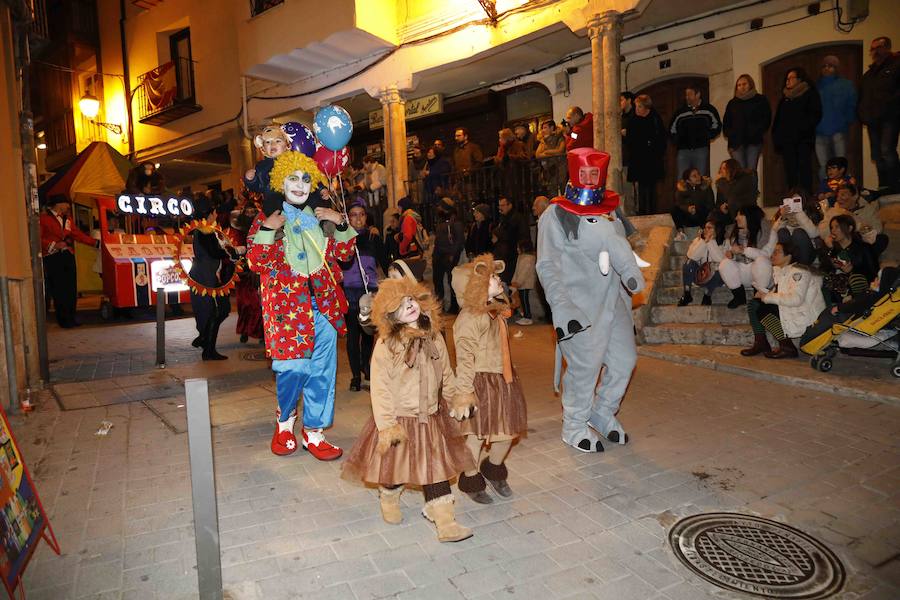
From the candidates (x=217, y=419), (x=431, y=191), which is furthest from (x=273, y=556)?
(x=431, y=191)

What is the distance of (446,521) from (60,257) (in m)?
11.5

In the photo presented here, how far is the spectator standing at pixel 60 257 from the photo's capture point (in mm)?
11398

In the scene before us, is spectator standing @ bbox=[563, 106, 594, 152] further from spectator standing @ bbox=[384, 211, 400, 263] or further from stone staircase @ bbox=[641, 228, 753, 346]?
spectator standing @ bbox=[384, 211, 400, 263]

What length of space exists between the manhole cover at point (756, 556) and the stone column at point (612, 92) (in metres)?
7.59

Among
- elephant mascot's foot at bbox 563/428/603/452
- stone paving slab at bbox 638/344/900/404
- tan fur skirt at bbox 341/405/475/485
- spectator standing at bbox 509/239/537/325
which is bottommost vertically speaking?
elephant mascot's foot at bbox 563/428/603/452

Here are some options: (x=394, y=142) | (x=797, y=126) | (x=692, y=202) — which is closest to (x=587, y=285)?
(x=692, y=202)

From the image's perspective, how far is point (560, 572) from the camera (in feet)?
9.41

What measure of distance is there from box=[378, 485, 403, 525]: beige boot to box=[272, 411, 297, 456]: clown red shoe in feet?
4.67

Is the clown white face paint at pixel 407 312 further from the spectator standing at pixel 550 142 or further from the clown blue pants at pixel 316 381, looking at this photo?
the spectator standing at pixel 550 142

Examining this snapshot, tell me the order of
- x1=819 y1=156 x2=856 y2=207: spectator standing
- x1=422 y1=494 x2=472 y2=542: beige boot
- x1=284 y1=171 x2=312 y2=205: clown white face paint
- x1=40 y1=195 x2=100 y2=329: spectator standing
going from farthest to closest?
x1=40 y1=195 x2=100 y2=329: spectator standing
x1=819 y1=156 x2=856 y2=207: spectator standing
x1=284 y1=171 x2=312 y2=205: clown white face paint
x1=422 y1=494 x2=472 y2=542: beige boot

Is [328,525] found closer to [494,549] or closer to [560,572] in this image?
[494,549]

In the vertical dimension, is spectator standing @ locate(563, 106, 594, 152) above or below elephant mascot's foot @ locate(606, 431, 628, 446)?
above

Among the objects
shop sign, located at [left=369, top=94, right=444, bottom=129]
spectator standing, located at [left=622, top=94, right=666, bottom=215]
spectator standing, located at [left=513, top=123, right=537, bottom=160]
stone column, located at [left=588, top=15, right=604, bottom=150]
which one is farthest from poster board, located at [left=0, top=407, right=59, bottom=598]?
shop sign, located at [left=369, top=94, right=444, bottom=129]

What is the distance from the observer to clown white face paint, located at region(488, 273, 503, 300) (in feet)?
12.0
